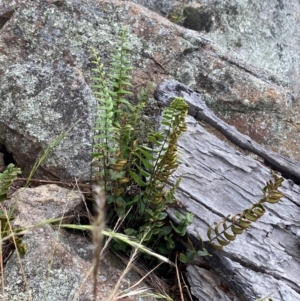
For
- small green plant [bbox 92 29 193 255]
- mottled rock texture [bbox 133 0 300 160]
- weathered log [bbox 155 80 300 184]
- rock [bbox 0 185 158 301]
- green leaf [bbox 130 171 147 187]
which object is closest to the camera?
rock [bbox 0 185 158 301]

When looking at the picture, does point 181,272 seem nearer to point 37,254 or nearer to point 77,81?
point 37,254

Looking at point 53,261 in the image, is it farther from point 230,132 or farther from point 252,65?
point 252,65

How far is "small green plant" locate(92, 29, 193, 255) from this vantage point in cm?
269

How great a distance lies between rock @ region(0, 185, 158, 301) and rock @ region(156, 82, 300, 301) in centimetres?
47

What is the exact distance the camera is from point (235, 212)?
3064 millimetres

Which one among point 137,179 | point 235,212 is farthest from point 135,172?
point 235,212

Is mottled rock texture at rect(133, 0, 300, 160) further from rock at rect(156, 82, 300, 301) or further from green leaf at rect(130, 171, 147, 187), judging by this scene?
green leaf at rect(130, 171, 147, 187)

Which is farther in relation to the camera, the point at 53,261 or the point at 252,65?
the point at 252,65

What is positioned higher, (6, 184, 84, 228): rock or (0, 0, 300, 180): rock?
(0, 0, 300, 180): rock

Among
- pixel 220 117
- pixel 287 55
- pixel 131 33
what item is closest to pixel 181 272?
pixel 220 117

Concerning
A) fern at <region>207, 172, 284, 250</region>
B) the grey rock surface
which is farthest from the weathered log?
fern at <region>207, 172, 284, 250</region>

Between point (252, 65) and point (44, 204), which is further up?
point (252, 65)

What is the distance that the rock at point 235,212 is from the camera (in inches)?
112

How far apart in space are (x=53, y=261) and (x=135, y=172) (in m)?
0.68
